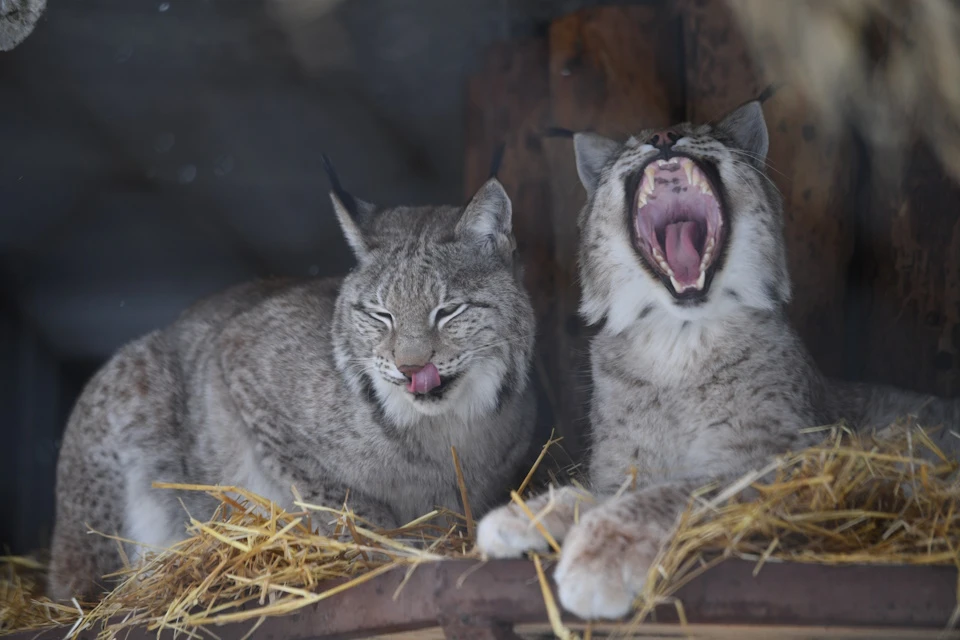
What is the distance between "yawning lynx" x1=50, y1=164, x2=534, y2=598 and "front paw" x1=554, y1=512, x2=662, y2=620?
3.83 feet

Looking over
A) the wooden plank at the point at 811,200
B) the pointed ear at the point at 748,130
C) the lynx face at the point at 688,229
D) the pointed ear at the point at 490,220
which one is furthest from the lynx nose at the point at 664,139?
the wooden plank at the point at 811,200

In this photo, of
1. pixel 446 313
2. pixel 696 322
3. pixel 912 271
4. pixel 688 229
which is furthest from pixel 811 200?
pixel 446 313

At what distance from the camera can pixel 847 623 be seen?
2115 millimetres

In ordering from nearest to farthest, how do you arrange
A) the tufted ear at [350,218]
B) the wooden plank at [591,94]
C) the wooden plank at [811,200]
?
the tufted ear at [350,218]
the wooden plank at [811,200]
the wooden plank at [591,94]

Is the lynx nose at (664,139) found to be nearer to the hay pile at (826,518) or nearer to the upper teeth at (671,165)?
the upper teeth at (671,165)

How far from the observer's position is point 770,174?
12.9 feet

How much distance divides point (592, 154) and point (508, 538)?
148cm

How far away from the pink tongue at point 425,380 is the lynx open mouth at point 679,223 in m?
0.73

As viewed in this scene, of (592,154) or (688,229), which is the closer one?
(688,229)

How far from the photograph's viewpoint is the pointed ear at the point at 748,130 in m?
3.23

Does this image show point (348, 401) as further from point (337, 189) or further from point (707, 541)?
point (707, 541)

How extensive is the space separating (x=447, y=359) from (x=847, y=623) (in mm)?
1567

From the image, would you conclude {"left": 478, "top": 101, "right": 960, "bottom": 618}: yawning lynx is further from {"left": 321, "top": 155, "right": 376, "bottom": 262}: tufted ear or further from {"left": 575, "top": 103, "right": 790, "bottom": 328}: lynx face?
{"left": 321, "top": 155, "right": 376, "bottom": 262}: tufted ear

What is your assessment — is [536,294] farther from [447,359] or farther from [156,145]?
[156,145]
